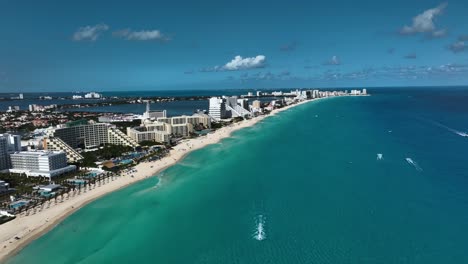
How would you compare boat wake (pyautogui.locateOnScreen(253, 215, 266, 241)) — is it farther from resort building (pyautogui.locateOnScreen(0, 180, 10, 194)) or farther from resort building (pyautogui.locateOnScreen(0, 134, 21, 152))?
resort building (pyautogui.locateOnScreen(0, 134, 21, 152))

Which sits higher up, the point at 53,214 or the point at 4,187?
the point at 4,187

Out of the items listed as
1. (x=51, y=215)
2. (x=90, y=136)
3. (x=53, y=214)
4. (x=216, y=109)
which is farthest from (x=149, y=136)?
(x=216, y=109)

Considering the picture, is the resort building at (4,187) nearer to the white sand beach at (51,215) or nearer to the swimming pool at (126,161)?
the white sand beach at (51,215)

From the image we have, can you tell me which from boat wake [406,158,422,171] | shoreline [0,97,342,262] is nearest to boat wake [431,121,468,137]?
boat wake [406,158,422,171]

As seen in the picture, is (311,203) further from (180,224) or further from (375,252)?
(180,224)

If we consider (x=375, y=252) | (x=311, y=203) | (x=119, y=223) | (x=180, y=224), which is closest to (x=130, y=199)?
(x=119, y=223)

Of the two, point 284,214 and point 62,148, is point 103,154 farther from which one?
point 284,214
